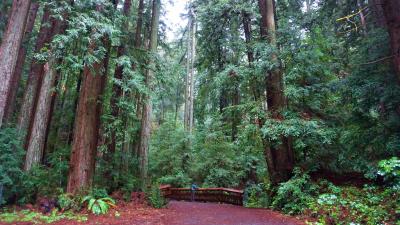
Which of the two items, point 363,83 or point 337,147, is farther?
point 337,147

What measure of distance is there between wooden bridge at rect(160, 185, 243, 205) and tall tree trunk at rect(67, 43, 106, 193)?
151 inches

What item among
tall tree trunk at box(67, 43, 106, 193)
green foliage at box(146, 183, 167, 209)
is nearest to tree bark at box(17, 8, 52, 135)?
tall tree trunk at box(67, 43, 106, 193)

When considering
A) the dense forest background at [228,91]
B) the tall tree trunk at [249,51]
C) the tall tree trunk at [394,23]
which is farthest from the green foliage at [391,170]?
the tall tree trunk at [249,51]

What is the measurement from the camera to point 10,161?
8.02m

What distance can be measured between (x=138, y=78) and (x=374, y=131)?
683 cm

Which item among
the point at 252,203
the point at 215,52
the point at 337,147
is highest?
the point at 215,52

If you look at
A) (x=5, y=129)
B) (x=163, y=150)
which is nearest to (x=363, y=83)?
(x=5, y=129)

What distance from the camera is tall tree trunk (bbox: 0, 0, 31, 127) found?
6.96 metres

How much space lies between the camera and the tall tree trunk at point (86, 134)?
25.7ft

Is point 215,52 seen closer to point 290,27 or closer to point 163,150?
point 290,27

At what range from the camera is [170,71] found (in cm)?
1132

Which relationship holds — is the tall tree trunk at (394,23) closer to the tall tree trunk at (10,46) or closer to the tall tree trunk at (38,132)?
the tall tree trunk at (10,46)

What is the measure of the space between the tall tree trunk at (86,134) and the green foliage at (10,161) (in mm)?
1682

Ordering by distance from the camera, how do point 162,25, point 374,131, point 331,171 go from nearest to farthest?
point 374,131
point 331,171
point 162,25
